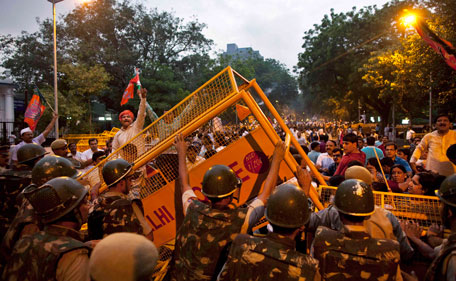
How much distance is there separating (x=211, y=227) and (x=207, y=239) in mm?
107

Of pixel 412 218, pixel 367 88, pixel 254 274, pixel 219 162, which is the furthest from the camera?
pixel 367 88

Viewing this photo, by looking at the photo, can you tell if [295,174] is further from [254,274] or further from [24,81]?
[24,81]

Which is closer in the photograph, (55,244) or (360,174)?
(55,244)

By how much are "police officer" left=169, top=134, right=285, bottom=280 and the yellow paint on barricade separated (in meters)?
0.79

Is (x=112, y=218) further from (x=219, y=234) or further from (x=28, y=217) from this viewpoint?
(x=219, y=234)

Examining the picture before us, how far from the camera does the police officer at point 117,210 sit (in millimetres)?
2795

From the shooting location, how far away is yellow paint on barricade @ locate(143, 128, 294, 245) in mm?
3445

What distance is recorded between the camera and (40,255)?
1942mm

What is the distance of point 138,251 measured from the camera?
1.24 meters

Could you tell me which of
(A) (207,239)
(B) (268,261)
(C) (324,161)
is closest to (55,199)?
(A) (207,239)

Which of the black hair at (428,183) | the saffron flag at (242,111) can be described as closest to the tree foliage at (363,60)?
the black hair at (428,183)

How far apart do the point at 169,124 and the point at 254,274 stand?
2.18 meters

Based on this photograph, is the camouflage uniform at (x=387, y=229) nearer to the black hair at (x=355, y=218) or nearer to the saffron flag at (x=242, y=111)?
the black hair at (x=355, y=218)

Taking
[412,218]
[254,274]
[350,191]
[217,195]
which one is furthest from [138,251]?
[412,218]
